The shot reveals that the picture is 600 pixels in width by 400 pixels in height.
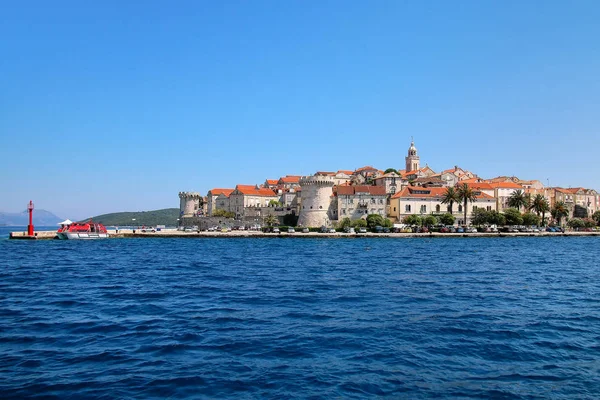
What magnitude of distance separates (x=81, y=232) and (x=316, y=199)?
33442 millimetres

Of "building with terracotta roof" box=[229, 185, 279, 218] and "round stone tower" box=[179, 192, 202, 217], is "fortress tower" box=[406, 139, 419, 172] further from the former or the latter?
"round stone tower" box=[179, 192, 202, 217]

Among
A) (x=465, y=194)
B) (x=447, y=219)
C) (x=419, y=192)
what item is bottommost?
(x=447, y=219)

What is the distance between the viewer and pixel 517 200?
85875 mm

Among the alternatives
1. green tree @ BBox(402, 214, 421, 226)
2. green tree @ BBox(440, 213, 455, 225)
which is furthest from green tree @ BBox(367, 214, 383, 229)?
green tree @ BBox(440, 213, 455, 225)

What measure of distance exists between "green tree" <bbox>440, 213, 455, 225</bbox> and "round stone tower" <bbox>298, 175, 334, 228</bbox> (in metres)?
18.5

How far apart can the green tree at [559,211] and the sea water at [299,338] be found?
77017 mm

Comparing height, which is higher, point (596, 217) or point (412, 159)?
point (412, 159)

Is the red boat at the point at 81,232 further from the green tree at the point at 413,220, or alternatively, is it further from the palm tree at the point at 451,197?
the palm tree at the point at 451,197

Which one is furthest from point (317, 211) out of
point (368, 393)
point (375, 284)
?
point (368, 393)

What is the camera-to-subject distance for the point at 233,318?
46.5 ft

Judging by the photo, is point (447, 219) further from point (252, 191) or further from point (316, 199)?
point (252, 191)

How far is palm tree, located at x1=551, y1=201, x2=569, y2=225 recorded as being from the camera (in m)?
92.7

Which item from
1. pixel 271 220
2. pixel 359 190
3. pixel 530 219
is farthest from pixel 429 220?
pixel 271 220

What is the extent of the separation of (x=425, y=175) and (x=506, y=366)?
95.3m
